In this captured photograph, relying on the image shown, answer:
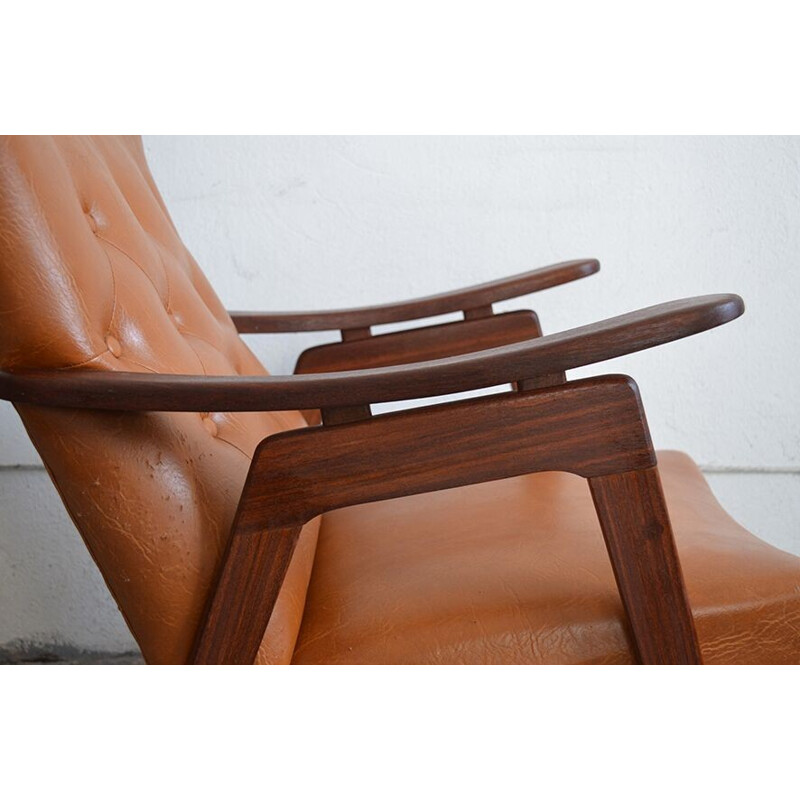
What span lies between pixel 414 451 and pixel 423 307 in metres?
0.66

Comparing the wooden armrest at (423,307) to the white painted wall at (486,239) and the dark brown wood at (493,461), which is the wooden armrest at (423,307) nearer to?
the white painted wall at (486,239)

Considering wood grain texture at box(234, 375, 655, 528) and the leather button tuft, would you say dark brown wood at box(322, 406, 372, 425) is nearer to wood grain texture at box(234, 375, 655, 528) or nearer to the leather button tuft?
wood grain texture at box(234, 375, 655, 528)

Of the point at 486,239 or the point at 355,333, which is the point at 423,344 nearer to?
the point at 355,333

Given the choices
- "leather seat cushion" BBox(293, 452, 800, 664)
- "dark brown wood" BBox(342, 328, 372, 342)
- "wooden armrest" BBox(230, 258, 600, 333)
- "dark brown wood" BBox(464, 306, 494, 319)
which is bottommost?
"leather seat cushion" BBox(293, 452, 800, 664)

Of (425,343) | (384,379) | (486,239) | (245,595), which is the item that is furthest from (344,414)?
(486,239)

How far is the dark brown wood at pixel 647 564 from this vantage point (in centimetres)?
65

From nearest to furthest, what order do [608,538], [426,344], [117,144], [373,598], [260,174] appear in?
[608,538], [373,598], [117,144], [426,344], [260,174]

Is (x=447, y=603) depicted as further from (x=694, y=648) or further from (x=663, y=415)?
(x=663, y=415)

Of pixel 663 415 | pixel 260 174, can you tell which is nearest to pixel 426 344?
pixel 260 174

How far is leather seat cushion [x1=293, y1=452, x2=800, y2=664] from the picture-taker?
27.5 inches

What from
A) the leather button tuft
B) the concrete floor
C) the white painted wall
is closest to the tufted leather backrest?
the leather button tuft

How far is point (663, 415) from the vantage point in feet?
5.69

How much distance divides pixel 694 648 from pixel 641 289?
43.0 inches

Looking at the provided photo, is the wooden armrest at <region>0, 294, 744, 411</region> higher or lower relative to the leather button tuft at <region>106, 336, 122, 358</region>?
lower
